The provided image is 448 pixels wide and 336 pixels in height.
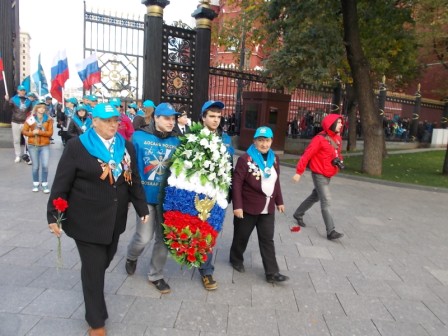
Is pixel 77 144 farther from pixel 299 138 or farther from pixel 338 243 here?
pixel 299 138

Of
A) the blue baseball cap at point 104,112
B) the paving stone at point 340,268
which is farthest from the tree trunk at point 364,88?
the blue baseball cap at point 104,112

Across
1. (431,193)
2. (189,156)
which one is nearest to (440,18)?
(431,193)

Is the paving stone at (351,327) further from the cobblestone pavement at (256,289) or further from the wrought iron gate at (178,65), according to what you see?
the wrought iron gate at (178,65)

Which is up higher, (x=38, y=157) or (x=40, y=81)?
(x=40, y=81)

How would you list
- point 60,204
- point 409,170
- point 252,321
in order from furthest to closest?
point 409,170, point 252,321, point 60,204

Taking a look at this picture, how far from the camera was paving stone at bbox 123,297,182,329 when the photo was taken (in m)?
3.10

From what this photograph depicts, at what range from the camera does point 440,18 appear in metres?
12.6

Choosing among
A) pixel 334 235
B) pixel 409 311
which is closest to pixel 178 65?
pixel 334 235

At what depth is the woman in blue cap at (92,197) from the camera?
2744mm

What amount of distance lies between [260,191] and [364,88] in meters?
8.93

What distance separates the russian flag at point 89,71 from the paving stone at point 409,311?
15.7 meters

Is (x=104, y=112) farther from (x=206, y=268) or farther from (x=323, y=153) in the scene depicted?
(x=323, y=153)

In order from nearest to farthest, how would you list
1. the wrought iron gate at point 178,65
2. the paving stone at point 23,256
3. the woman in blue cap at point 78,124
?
the paving stone at point 23,256 → the woman in blue cap at point 78,124 → the wrought iron gate at point 178,65

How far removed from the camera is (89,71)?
1647 cm
